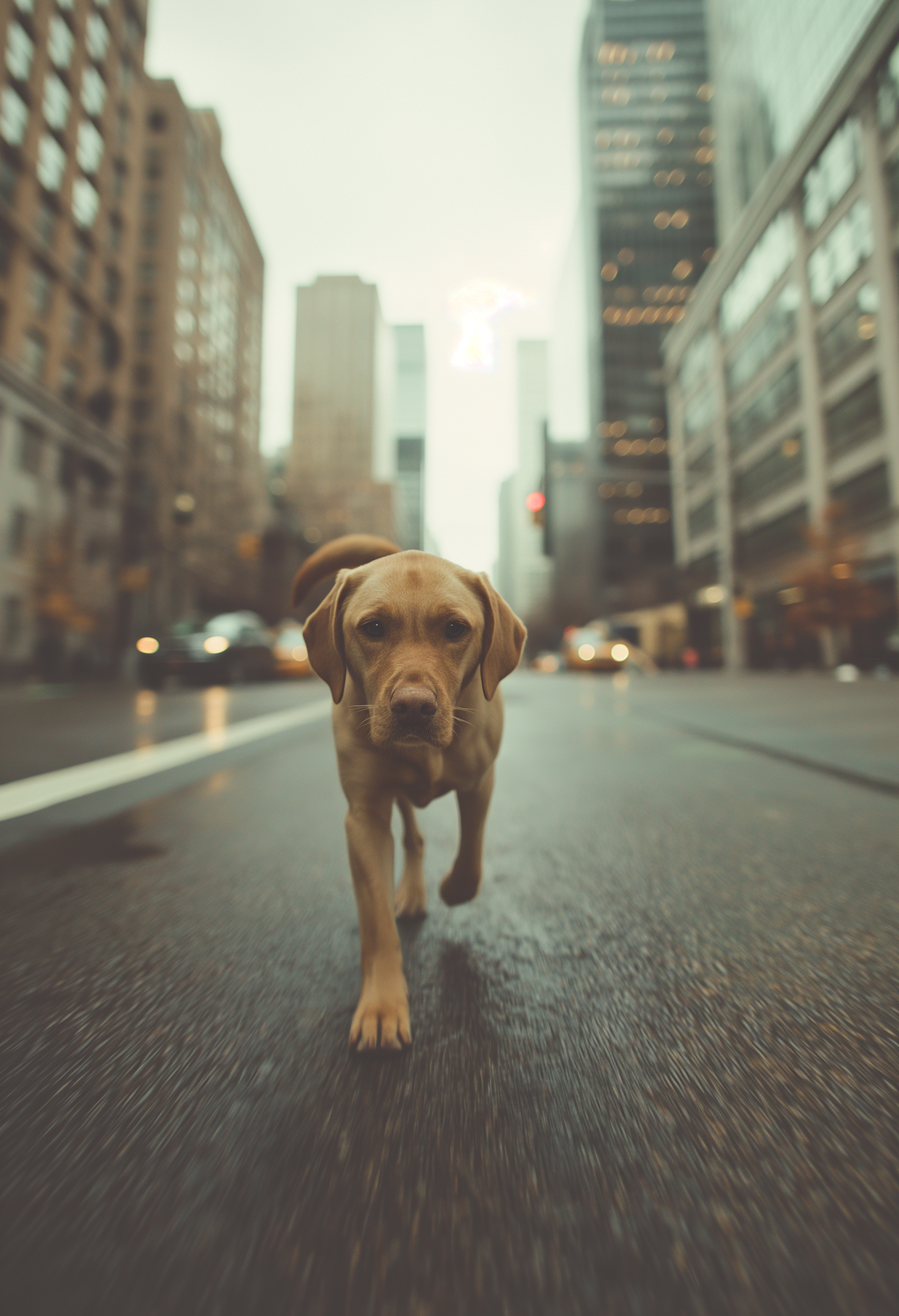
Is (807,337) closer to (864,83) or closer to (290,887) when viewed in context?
(864,83)

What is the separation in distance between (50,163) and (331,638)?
3989 cm

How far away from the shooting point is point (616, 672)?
1220 inches

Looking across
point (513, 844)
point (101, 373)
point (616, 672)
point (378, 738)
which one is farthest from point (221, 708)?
point (101, 373)

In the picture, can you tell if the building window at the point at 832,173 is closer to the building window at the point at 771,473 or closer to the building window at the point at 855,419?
the building window at the point at 855,419

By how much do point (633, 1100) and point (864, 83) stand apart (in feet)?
135

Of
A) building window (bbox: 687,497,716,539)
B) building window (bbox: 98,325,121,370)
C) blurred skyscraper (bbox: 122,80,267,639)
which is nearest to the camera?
building window (bbox: 98,325,121,370)

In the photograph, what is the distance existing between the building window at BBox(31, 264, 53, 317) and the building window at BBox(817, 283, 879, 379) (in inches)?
1403

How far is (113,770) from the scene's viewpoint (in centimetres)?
482

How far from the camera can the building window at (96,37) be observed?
108 feet

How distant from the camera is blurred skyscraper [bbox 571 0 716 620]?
3433 inches

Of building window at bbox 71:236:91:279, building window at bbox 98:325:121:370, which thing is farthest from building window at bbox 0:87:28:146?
building window at bbox 98:325:121:370

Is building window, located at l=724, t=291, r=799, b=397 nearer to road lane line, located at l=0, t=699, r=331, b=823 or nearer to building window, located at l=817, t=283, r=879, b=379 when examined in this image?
building window, located at l=817, t=283, r=879, b=379

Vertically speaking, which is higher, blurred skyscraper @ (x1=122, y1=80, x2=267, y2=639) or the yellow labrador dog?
blurred skyscraper @ (x1=122, y1=80, x2=267, y2=639)

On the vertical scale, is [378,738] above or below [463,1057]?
above
